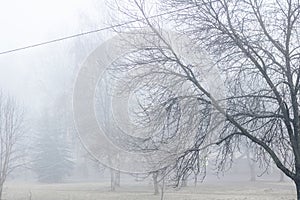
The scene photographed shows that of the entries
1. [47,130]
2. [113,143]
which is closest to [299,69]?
[113,143]

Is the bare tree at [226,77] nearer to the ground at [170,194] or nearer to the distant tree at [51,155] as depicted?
the ground at [170,194]

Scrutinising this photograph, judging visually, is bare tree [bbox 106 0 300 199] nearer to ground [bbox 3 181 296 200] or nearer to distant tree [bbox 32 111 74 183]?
ground [bbox 3 181 296 200]

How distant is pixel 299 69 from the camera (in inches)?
445

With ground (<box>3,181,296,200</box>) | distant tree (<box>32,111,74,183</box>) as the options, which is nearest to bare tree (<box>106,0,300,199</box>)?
ground (<box>3,181,296,200</box>)

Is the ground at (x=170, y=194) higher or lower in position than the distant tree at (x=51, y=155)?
lower

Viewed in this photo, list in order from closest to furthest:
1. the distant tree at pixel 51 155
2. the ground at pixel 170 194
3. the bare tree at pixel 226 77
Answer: the bare tree at pixel 226 77 → the ground at pixel 170 194 → the distant tree at pixel 51 155

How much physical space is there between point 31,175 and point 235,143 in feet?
182

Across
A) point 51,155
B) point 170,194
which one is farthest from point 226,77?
point 51,155

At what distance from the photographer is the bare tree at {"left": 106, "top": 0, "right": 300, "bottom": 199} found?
11.7m

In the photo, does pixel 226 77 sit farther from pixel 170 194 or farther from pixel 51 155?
pixel 51 155

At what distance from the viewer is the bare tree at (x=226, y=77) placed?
38.4 feet

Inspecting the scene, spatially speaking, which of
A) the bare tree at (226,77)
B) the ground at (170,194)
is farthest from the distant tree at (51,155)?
the bare tree at (226,77)

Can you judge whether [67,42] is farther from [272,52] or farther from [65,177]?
[272,52]

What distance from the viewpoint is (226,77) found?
12180 millimetres
